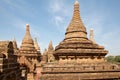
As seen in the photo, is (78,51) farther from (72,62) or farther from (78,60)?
(72,62)

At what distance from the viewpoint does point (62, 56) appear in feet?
49.4

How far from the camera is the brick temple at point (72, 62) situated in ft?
32.1

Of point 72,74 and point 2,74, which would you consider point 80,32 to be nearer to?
point 72,74

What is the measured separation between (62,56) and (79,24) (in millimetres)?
5089

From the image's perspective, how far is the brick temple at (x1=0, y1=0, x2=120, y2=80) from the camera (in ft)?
32.1

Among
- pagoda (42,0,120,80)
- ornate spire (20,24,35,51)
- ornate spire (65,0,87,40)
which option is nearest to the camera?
pagoda (42,0,120,80)

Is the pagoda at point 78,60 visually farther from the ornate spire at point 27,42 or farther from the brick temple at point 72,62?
the ornate spire at point 27,42

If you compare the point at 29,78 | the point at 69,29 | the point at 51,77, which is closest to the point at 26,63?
the point at 29,78

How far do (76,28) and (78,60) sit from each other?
14.1 feet

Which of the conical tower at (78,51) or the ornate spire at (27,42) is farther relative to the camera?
the ornate spire at (27,42)

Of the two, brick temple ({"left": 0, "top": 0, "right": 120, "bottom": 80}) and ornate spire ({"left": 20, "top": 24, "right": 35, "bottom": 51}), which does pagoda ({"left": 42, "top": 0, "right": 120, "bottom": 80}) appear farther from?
ornate spire ({"left": 20, "top": 24, "right": 35, "bottom": 51})

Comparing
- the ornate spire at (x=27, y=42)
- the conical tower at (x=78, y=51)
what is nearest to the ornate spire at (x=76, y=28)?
the conical tower at (x=78, y=51)

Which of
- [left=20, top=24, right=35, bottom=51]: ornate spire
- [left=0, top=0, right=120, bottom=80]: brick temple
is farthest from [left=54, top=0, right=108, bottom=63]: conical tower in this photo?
[left=20, top=24, right=35, bottom=51]: ornate spire

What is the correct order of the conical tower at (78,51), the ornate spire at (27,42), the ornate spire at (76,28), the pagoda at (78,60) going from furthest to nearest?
1. the ornate spire at (27,42)
2. the ornate spire at (76,28)
3. the conical tower at (78,51)
4. the pagoda at (78,60)
